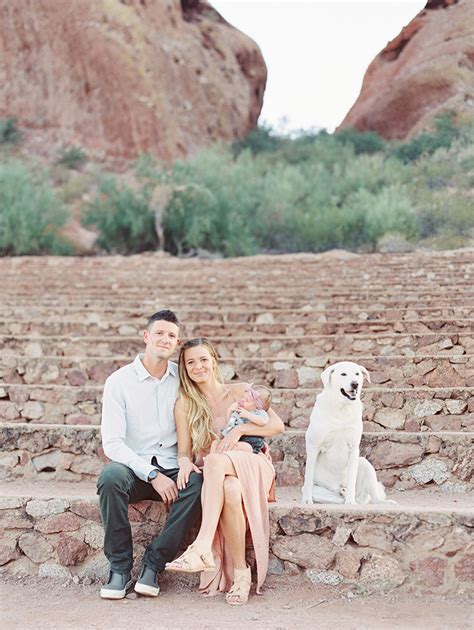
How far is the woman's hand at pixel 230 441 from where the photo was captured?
12.9ft

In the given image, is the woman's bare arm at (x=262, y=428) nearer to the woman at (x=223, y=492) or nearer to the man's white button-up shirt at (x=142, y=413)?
the woman at (x=223, y=492)

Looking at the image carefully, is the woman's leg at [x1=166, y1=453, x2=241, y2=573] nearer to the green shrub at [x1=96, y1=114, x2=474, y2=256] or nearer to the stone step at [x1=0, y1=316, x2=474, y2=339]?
the stone step at [x1=0, y1=316, x2=474, y2=339]

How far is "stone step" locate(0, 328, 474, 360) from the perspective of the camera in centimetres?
686

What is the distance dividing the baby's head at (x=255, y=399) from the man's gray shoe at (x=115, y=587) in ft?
3.33

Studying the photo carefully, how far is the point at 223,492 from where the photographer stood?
12.0ft

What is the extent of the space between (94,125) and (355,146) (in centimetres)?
996

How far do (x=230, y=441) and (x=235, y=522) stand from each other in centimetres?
43

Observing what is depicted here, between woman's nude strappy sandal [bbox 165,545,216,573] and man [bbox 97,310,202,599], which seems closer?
woman's nude strappy sandal [bbox 165,545,216,573]

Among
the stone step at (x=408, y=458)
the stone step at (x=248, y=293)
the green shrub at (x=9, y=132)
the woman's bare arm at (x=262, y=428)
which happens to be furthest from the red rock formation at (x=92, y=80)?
the woman's bare arm at (x=262, y=428)

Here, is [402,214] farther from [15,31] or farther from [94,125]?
[15,31]

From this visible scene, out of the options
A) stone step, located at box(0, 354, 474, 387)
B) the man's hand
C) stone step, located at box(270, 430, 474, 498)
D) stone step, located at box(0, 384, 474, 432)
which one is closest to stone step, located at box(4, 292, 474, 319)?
stone step, located at box(0, 354, 474, 387)

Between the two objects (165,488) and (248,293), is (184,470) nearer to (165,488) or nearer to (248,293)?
(165,488)

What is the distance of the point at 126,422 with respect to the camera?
13.4ft

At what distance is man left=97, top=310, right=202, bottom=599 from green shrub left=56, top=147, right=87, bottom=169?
82.8ft
